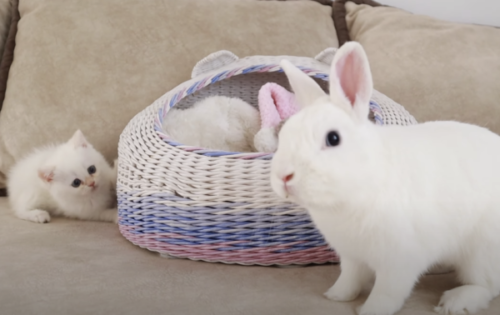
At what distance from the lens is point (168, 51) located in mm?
1785

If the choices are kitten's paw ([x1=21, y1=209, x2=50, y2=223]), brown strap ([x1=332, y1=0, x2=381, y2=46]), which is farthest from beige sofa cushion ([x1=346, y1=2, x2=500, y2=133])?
kitten's paw ([x1=21, y1=209, x2=50, y2=223])

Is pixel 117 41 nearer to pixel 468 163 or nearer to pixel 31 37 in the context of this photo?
pixel 31 37

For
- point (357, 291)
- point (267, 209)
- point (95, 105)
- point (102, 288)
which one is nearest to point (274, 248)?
point (267, 209)

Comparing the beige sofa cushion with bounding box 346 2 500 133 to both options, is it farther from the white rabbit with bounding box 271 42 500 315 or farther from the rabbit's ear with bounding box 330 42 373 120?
the rabbit's ear with bounding box 330 42 373 120

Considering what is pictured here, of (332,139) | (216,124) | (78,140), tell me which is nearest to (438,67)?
(216,124)

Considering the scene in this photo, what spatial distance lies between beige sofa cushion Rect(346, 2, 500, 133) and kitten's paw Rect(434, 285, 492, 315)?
40.0 inches

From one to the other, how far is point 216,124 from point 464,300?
2.92ft

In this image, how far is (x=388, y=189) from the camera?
78 centimetres

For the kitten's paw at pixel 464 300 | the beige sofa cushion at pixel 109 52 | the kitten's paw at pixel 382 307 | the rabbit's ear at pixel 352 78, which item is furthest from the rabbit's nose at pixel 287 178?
the beige sofa cushion at pixel 109 52

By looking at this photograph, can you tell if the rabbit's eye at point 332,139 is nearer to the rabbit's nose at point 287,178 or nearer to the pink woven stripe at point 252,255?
the rabbit's nose at point 287,178

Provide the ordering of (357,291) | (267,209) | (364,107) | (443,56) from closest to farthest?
(364,107) < (357,291) < (267,209) < (443,56)

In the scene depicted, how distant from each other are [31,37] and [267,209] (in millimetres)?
1287

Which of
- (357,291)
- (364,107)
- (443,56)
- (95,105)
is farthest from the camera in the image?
(443,56)

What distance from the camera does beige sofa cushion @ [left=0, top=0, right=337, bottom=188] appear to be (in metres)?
1.70
